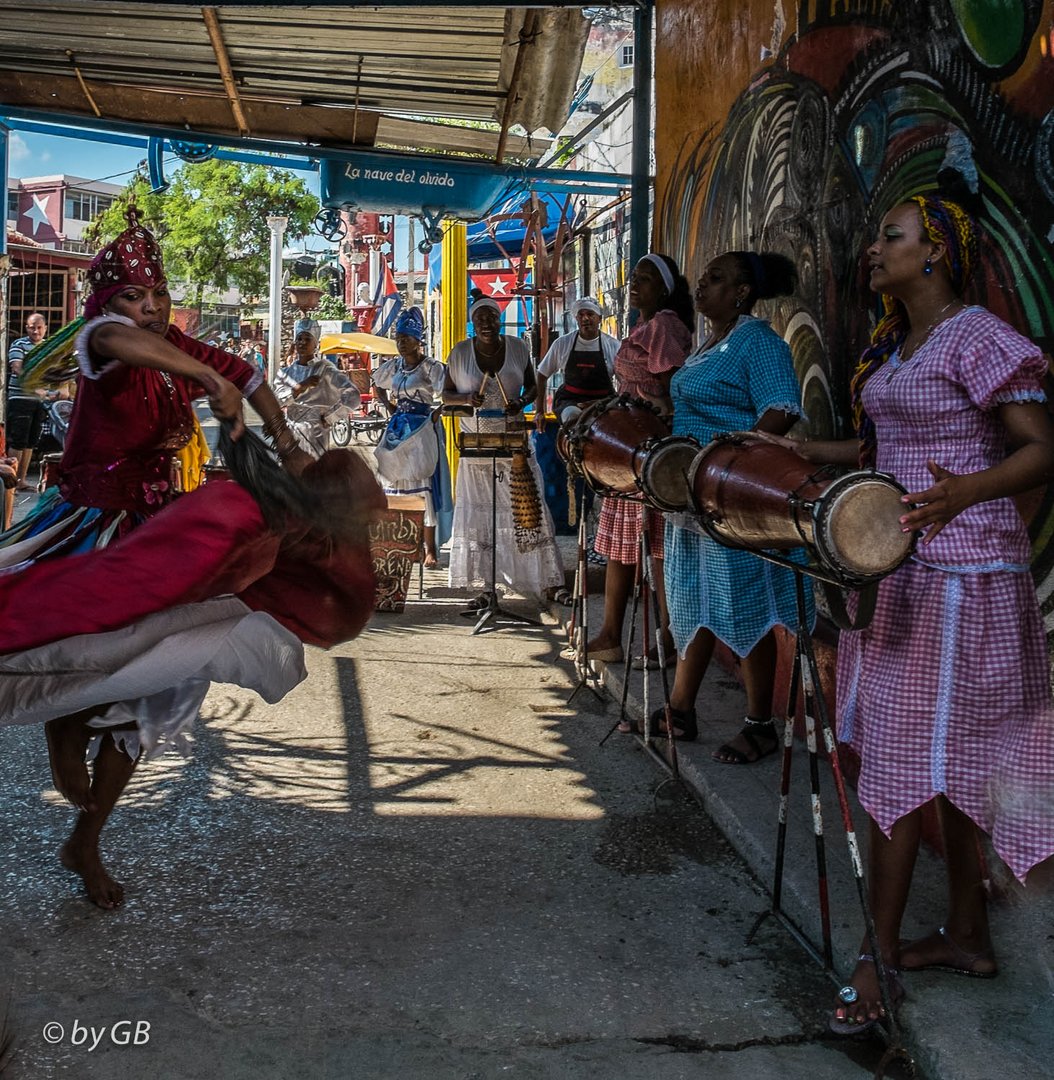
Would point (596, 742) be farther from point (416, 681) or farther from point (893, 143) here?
point (893, 143)

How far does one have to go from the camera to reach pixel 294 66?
308 inches

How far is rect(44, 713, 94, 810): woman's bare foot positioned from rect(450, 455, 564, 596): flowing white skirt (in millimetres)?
5204

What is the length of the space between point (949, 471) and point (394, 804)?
260 centimetres

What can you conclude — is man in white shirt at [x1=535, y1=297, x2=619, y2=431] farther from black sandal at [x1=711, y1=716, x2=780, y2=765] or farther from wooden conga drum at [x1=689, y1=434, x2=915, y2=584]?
wooden conga drum at [x1=689, y1=434, x2=915, y2=584]

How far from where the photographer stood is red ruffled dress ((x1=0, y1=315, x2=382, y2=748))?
10.1 feet

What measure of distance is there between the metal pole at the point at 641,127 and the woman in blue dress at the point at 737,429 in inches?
99.9

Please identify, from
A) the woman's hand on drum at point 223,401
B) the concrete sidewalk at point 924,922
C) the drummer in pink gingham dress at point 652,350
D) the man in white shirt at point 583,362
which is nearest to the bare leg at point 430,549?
the man in white shirt at point 583,362

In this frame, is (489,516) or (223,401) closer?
(223,401)

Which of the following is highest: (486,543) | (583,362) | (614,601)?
(583,362)

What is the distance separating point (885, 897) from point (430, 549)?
8.01 meters

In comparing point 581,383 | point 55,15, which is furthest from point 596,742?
point 55,15

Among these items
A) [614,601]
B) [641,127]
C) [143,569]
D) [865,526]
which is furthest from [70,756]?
[641,127]

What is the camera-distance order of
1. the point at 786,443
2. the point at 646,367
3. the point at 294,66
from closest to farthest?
the point at 786,443 → the point at 646,367 → the point at 294,66

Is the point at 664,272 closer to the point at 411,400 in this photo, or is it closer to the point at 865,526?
the point at 865,526
